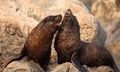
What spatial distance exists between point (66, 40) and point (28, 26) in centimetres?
203

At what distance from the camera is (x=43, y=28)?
878cm

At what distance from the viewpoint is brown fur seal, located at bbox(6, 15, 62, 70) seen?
28.6ft

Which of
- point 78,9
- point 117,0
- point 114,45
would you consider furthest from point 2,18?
point 117,0

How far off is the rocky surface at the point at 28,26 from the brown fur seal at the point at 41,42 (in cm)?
21

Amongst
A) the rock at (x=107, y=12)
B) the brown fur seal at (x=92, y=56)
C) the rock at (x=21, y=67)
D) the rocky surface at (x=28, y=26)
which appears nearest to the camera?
the rock at (x=21, y=67)

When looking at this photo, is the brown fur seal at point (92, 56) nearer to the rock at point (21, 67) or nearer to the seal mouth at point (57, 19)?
the seal mouth at point (57, 19)

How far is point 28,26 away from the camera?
10648 millimetres

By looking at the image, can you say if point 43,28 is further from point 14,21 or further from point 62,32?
point 14,21

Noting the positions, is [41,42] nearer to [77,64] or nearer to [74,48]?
[74,48]

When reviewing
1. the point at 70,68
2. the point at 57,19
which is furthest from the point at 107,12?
the point at 70,68

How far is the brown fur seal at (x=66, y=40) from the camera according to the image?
889 cm

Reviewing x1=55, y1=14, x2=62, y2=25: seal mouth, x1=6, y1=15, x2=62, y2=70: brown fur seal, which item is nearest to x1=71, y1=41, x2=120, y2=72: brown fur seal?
x1=6, y1=15, x2=62, y2=70: brown fur seal

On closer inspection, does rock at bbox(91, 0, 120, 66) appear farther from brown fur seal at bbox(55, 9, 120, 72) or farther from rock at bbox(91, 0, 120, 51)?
brown fur seal at bbox(55, 9, 120, 72)

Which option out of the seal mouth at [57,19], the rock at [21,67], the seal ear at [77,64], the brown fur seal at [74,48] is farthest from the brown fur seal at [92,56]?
the rock at [21,67]
